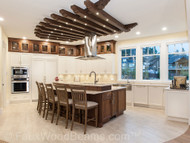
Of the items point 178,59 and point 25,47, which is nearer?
point 178,59

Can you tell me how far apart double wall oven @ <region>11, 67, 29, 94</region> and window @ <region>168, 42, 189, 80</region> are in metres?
6.35

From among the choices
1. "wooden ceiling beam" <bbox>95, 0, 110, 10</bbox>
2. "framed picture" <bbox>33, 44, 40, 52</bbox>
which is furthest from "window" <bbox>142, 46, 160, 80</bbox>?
"framed picture" <bbox>33, 44, 40, 52</bbox>

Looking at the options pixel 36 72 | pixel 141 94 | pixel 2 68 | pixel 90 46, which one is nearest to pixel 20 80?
pixel 36 72

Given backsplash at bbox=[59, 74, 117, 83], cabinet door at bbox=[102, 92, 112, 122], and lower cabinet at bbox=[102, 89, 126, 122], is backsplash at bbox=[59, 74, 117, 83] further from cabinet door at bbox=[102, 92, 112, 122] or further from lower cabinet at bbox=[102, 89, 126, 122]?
cabinet door at bbox=[102, 92, 112, 122]

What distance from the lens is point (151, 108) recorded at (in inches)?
221

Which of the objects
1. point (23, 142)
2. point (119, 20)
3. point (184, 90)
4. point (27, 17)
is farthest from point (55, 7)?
point (184, 90)

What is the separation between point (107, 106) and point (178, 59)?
382cm

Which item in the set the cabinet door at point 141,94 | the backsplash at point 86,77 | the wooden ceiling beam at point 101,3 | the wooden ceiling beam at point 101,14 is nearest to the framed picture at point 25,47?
the backsplash at point 86,77

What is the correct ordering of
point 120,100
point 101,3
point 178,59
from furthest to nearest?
point 178,59 → point 120,100 → point 101,3

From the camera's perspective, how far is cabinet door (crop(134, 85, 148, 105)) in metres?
5.72

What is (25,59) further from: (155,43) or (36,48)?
(155,43)

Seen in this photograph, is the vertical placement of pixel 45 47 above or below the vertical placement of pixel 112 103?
above

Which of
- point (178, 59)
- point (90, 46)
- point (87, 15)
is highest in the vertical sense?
point (87, 15)

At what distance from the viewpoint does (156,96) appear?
5488 mm
